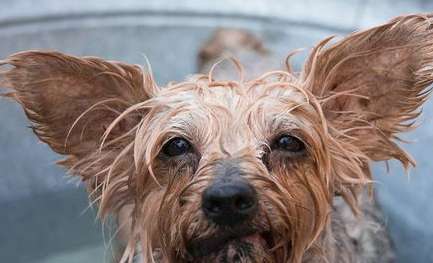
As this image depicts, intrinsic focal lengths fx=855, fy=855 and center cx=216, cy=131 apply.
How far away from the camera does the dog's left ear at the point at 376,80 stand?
3.15 metres

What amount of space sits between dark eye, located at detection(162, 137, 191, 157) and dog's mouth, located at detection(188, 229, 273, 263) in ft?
1.22

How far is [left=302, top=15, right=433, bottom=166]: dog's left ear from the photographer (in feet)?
10.3

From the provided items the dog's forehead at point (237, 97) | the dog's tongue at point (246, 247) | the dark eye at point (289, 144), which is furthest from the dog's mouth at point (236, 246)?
the dog's forehead at point (237, 97)

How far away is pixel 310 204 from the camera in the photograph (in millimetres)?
3121

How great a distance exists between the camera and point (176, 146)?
3.16 m

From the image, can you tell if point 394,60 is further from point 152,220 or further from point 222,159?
point 152,220

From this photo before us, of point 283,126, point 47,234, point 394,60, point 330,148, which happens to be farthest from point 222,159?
point 47,234

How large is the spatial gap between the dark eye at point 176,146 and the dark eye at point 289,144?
1.08ft

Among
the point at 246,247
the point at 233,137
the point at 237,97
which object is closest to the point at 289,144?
the point at 233,137

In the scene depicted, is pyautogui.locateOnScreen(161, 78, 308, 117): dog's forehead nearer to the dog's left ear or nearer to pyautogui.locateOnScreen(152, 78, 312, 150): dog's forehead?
pyautogui.locateOnScreen(152, 78, 312, 150): dog's forehead

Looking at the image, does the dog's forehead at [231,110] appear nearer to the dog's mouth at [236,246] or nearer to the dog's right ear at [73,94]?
the dog's right ear at [73,94]

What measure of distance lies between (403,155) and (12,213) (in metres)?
3.18

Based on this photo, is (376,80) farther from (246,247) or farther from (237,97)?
(246,247)

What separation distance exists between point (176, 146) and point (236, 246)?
18.3 inches
